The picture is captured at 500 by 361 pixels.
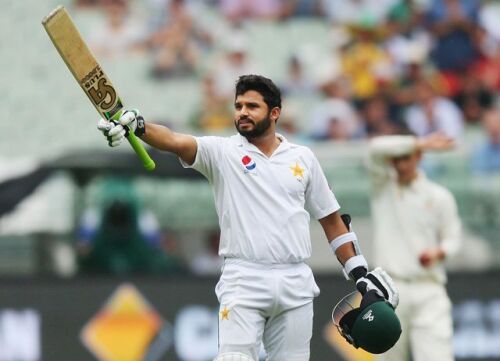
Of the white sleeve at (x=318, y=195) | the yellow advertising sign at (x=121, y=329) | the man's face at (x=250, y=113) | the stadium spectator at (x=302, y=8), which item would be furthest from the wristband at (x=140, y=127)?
the stadium spectator at (x=302, y=8)

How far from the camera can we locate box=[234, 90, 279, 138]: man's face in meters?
5.68

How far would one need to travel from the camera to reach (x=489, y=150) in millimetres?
10984

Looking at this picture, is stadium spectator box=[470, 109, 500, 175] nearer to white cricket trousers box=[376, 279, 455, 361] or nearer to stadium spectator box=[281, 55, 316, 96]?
stadium spectator box=[281, 55, 316, 96]

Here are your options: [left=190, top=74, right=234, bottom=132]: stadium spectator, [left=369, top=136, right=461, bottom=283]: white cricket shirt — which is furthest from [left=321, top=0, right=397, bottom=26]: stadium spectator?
[left=369, top=136, right=461, bottom=283]: white cricket shirt

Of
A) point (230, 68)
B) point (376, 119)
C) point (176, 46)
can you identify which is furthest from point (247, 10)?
point (376, 119)

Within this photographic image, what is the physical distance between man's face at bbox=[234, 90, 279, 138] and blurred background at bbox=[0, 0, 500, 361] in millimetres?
3851

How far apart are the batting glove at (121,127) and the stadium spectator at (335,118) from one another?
6240 millimetres

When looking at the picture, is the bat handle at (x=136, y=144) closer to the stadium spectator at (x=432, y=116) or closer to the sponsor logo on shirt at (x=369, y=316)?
the sponsor logo on shirt at (x=369, y=316)

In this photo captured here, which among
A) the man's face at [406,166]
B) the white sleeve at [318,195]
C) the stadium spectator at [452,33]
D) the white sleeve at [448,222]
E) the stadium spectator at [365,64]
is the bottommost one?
the white sleeve at [318,195]

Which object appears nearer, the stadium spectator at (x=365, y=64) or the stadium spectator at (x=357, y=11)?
the stadium spectator at (x=365, y=64)

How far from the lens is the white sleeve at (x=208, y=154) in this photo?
5672 millimetres

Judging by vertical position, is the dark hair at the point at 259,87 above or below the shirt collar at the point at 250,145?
above

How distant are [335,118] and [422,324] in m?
4.31

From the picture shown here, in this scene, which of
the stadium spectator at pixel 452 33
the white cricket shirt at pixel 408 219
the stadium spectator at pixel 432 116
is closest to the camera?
the white cricket shirt at pixel 408 219
